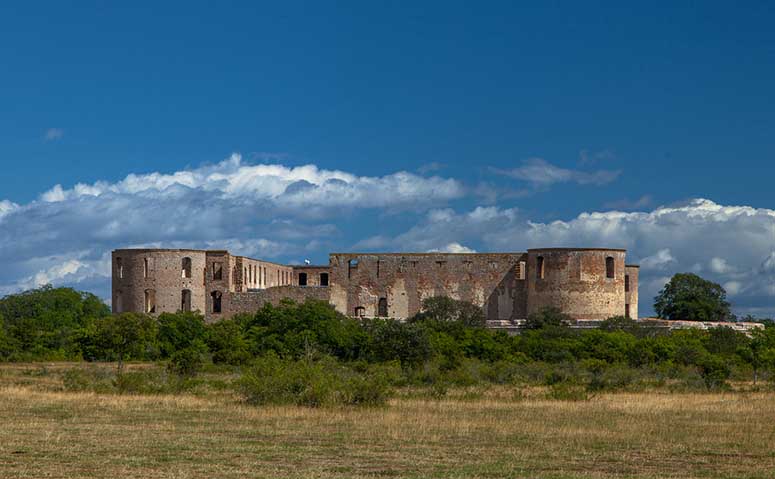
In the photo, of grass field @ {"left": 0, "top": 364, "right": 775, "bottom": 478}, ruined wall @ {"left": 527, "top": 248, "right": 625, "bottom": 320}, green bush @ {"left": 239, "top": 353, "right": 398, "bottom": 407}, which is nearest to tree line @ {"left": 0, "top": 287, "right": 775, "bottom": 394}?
ruined wall @ {"left": 527, "top": 248, "right": 625, "bottom": 320}

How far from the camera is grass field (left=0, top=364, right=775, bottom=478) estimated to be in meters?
14.8

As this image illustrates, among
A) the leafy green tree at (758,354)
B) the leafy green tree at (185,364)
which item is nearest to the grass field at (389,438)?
the leafy green tree at (185,364)

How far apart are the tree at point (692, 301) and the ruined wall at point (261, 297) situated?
69.3 ft

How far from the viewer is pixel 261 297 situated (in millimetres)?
61344

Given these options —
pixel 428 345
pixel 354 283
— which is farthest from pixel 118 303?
pixel 428 345

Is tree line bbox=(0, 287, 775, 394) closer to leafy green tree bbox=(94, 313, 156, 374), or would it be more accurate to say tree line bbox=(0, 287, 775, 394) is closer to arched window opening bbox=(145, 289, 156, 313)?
leafy green tree bbox=(94, 313, 156, 374)

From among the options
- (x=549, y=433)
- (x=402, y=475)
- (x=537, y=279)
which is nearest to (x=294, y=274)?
(x=537, y=279)

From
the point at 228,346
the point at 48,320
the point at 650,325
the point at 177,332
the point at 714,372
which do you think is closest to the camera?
the point at 714,372

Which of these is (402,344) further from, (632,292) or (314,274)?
(314,274)

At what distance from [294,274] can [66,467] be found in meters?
59.3

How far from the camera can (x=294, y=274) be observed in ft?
242

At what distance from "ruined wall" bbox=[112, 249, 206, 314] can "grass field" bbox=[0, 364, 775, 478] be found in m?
34.2

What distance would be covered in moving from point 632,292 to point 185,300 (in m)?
23.6

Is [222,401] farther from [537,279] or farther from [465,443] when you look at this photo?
[537,279]
